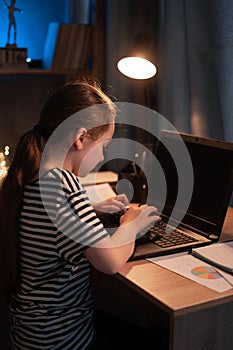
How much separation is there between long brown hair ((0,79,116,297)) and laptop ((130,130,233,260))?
12.0 inches

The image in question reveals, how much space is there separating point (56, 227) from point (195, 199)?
0.51 m

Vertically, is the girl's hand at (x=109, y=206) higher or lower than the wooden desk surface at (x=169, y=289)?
higher

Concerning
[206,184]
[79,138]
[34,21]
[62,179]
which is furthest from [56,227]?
[34,21]

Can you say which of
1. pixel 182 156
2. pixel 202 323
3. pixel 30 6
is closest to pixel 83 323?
pixel 202 323

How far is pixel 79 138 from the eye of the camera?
1.24 meters

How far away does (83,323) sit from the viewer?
131 centimetres

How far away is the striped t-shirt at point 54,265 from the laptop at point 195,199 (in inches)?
6.8

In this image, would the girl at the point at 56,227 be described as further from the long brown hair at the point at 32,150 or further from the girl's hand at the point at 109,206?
the girl's hand at the point at 109,206

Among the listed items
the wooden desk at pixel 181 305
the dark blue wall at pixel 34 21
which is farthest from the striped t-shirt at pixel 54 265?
the dark blue wall at pixel 34 21

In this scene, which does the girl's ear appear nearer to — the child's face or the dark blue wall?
the child's face

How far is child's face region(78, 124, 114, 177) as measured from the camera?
4.17ft

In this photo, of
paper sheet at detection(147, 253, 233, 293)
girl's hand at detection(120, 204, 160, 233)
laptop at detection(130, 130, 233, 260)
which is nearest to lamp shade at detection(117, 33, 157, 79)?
laptop at detection(130, 130, 233, 260)

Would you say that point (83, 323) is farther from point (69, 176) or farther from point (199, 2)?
point (199, 2)

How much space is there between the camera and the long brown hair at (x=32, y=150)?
1.23 m
